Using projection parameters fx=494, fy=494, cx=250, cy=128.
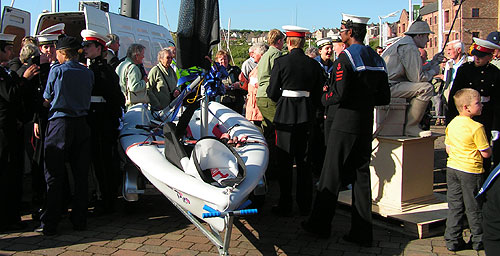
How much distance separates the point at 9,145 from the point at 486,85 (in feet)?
16.9

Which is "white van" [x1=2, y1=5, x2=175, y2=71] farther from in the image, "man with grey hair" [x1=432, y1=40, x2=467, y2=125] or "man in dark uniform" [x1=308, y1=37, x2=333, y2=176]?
A: "man with grey hair" [x1=432, y1=40, x2=467, y2=125]

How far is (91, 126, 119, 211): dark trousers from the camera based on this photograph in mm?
5613

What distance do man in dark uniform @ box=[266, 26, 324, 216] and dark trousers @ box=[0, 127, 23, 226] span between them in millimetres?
2726

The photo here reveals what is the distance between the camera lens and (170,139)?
15.5ft

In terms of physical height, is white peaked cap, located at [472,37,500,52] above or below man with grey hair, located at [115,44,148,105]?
above

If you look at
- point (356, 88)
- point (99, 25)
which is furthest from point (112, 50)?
point (356, 88)

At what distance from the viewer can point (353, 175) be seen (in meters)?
4.64

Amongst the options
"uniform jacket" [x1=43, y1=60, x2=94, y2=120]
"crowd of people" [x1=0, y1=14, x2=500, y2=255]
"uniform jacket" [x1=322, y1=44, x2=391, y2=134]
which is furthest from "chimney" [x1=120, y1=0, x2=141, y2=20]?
"uniform jacket" [x1=322, y1=44, x2=391, y2=134]

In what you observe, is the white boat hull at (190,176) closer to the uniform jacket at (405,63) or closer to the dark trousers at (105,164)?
the dark trousers at (105,164)

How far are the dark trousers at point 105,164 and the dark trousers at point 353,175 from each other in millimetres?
2465

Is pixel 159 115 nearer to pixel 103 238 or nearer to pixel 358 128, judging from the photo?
pixel 103 238

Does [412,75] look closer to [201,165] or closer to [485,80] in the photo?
[485,80]

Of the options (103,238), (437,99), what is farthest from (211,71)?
(437,99)

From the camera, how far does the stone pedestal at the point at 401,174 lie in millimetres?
5059
